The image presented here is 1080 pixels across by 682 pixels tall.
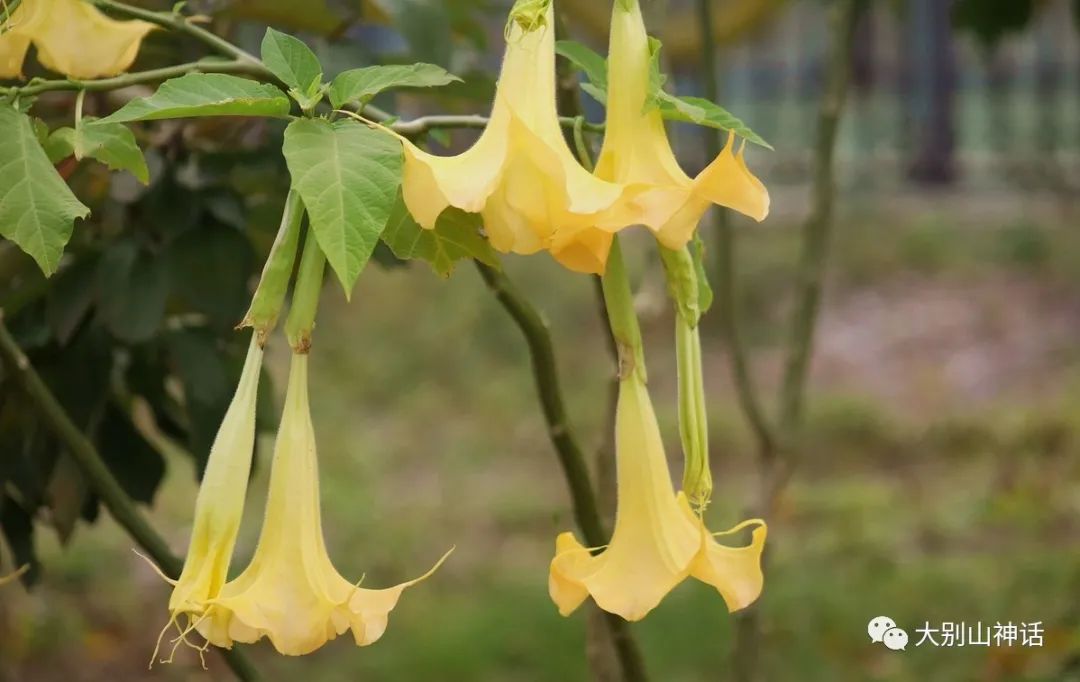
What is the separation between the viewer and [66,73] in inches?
25.1

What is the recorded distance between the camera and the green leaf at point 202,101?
0.48m

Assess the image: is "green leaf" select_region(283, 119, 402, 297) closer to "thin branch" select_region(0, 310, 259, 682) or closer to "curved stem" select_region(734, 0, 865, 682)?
"thin branch" select_region(0, 310, 259, 682)

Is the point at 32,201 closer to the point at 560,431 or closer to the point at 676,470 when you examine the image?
the point at 560,431

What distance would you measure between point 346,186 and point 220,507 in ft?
0.44

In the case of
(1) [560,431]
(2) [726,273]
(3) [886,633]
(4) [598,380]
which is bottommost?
(4) [598,380]

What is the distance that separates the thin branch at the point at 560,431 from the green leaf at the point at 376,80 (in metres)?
0.12

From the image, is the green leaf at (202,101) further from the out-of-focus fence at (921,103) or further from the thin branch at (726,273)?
the out-of-focus fence at (921,103)

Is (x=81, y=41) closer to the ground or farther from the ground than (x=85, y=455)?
farther from the ground

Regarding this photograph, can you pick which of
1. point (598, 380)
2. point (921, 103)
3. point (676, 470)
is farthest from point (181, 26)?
point (921, 103)

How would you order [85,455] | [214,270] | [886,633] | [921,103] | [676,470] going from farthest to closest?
[921,103] → [676,470] → [886,633] → [214,270] → [85,455]

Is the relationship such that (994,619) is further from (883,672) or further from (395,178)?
(395,178)

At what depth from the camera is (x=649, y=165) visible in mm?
489

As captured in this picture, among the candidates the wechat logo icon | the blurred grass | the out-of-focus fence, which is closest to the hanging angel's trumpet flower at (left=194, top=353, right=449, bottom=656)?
the blurred grass

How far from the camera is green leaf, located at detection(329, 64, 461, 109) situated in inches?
20.8
